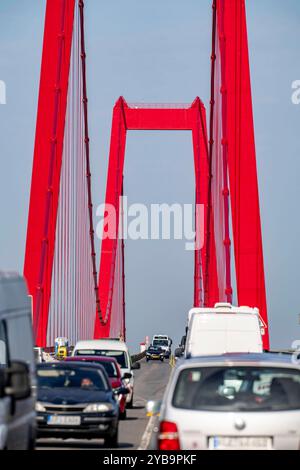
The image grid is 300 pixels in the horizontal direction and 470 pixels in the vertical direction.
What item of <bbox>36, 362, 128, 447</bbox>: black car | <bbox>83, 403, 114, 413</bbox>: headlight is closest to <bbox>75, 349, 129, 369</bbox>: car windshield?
<bbox>36, 362, 128, 447</bbox>: black car

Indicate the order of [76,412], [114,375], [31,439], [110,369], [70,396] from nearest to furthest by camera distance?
[31,439], [76,412], [70,396], [114,375], [110,369]

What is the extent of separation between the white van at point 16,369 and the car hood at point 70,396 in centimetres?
506

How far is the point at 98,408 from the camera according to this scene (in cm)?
1581

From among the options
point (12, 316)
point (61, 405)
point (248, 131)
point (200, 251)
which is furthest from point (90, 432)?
point (200, 251)

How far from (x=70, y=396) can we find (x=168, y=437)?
7.32 metres

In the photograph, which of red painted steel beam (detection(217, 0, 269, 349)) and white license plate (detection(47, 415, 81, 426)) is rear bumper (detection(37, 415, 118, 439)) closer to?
white license plate (detection(47, 415, 81, 426))

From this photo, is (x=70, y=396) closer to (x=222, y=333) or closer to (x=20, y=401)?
(x=222, y=333)

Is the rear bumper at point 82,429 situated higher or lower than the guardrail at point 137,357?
lower

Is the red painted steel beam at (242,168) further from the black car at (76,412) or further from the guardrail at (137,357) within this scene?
the guardrail at (137,357)

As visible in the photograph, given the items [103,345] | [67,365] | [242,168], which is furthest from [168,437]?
[242,168]

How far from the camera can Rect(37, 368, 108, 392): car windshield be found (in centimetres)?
1656

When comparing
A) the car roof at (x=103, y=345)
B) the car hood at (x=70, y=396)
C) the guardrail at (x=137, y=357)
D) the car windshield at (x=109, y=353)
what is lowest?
the car hood at (x=70, y=396)

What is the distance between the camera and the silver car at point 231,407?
8.88 meters

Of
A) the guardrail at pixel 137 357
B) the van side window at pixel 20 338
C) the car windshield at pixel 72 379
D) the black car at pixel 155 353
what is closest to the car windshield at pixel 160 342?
the guardrail at pixel 137 357
